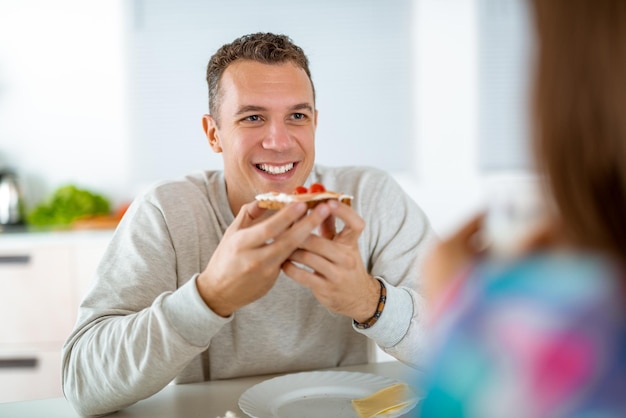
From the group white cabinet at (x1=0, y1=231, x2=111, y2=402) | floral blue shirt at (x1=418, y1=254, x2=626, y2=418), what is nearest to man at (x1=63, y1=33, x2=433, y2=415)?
floral blue shirt at (x1=418, y1=254, x2=626, y2=418)

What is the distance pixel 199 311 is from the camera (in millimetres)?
1299

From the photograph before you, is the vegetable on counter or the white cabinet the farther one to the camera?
the vegetable on counter

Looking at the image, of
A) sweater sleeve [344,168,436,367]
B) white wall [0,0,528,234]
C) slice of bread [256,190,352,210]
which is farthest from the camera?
white wall [0,0,528,234]

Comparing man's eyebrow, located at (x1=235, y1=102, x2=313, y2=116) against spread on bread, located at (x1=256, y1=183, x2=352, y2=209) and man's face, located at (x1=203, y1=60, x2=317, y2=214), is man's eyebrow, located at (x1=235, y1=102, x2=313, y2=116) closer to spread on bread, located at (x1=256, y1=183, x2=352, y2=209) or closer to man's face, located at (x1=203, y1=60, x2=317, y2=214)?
man's face, located at (x1=203, y1=60, x2=317, y2=214)

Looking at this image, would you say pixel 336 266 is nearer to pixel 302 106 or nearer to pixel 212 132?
pixel 302 106

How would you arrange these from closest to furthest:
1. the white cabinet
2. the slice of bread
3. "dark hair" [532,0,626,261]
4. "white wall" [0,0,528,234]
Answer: "dark hair" [532,0,626,261], the slice of bread, the white cabinet, "white wall" [0,0,528,234]

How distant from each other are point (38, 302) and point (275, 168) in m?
2.10

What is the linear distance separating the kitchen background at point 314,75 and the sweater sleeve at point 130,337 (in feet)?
8.21

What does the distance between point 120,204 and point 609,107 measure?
3.71 metres

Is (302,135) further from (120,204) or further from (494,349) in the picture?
(120,204)

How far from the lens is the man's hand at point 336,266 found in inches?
51.9

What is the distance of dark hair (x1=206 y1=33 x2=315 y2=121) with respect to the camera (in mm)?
1841

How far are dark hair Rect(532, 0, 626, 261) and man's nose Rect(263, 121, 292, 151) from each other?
1266 mm

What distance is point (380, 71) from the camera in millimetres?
4012
